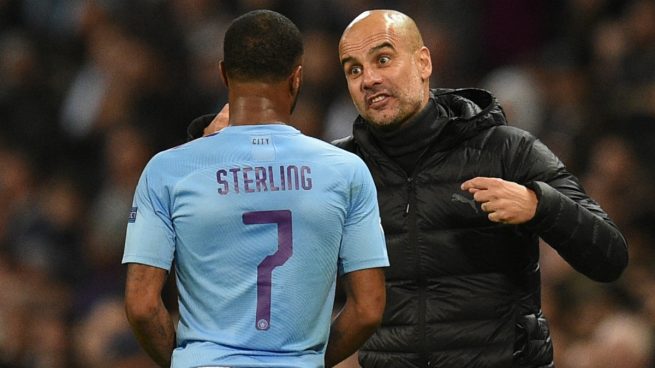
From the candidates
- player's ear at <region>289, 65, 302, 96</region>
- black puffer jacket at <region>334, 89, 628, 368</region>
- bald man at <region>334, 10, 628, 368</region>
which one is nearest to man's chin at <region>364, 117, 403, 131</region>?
bald man at <region>334, 10, 628, 368</region>

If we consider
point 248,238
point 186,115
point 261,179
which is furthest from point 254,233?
point 186,115

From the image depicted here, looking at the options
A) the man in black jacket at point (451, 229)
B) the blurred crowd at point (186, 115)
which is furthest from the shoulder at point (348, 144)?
the blurred crowd at point (186, 115)

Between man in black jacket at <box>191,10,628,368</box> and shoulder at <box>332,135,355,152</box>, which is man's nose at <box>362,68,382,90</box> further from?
shoulder at <box>332,135,355,152</box>

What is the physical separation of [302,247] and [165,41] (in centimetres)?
589

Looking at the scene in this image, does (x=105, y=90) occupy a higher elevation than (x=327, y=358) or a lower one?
lower

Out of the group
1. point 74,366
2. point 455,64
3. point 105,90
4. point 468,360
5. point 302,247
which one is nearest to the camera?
point 302,247

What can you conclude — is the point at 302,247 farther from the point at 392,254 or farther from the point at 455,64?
the point at 455,64

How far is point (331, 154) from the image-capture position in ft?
9.54

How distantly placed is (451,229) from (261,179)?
3.29 feet

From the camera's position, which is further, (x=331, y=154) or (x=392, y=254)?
(x=392, y=254)

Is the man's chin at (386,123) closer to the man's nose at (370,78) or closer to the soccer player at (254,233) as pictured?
the man's nose at (370,78)

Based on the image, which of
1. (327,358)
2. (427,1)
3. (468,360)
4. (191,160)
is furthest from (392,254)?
(427,1)

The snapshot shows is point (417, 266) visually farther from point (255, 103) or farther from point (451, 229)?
point (255, 103)

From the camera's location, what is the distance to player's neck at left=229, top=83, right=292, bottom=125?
292 cm
